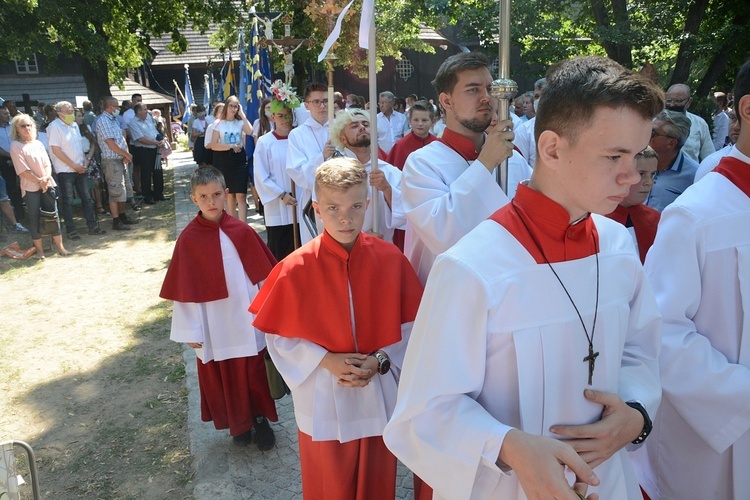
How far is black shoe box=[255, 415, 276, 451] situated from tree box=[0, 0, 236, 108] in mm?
13589

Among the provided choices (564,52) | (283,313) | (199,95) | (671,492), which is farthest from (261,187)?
(199,95)

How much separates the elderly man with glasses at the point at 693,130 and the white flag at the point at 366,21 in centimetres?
445

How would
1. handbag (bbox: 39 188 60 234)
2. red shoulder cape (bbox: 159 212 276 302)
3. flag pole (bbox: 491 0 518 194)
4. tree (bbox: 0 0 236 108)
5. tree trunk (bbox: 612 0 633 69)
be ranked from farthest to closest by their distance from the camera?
tree (bbox: 0 0 236 108)
tree trunk (bbox: 612 0 633 69)
handbag (bbox: 39 188 60 234)
red shoulder cape (bbox: 159 212 276 302)
flag pole (bbox: 491 0 518 194)

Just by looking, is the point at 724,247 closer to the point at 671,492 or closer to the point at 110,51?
the point at 671,492

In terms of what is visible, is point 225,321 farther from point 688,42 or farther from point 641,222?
point 688,42

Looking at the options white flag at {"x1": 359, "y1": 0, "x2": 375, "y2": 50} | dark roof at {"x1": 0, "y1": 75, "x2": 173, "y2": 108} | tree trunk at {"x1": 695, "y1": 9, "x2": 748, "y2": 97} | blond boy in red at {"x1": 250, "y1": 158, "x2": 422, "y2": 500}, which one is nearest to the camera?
blond boy in red at {"x1": 250, "y1": 158, "x2": 422, "y2": 500}

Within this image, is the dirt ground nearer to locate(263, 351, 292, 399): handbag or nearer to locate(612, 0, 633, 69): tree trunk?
locate(263, 351, 292, 399): handbag

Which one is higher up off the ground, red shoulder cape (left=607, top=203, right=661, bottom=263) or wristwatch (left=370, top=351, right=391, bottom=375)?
red shoulder cape (left=607, top=203, right=661, bottom=263)

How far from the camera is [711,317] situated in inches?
81.4

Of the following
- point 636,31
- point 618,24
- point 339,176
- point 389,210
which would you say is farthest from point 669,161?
point 618,24

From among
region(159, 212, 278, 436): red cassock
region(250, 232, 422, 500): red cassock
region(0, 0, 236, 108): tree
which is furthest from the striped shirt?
region(250, 232, 422, 500): red cassock

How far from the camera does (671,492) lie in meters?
2.24

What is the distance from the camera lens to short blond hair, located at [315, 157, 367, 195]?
279cm

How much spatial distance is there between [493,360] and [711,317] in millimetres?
944
